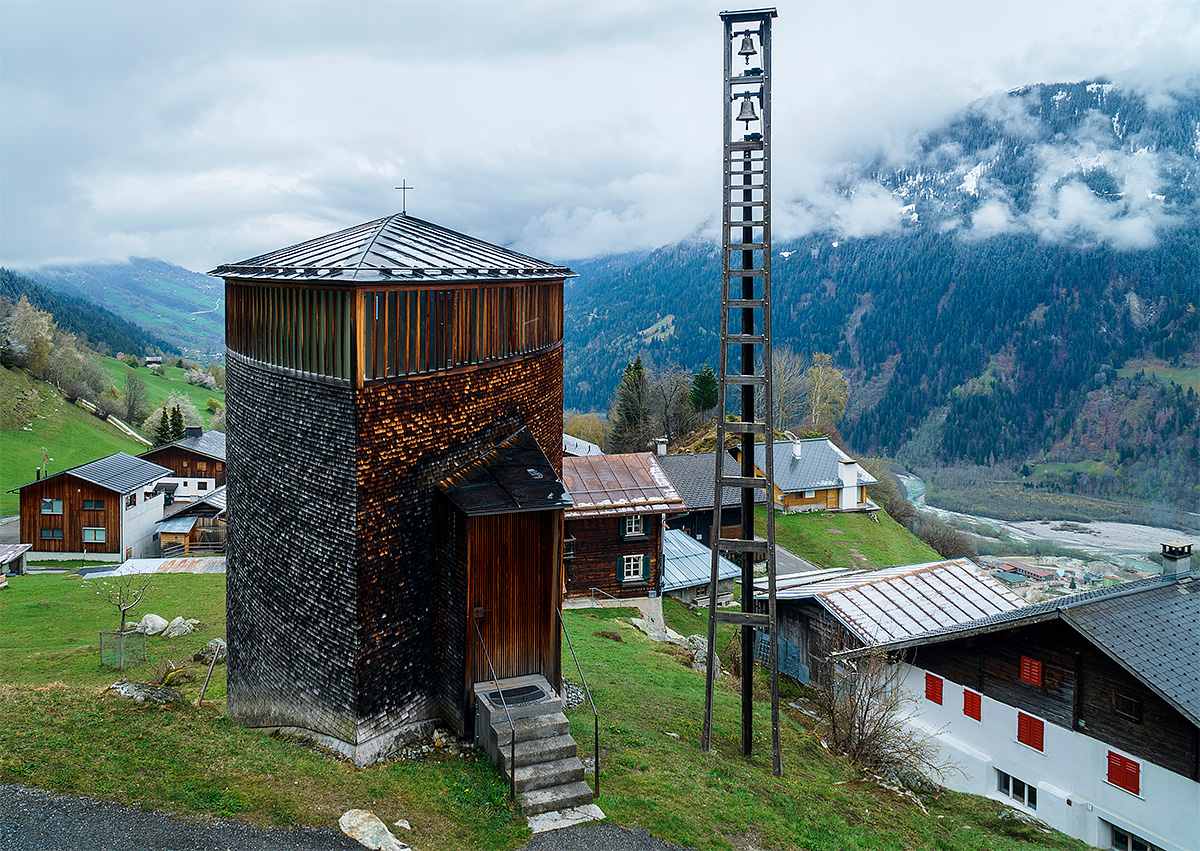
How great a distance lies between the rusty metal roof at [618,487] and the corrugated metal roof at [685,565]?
291 cm

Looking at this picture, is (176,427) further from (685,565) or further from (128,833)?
(128,833)

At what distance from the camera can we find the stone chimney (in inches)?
784

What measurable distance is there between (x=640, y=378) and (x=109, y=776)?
66.3 m

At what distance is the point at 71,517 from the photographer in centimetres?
4862

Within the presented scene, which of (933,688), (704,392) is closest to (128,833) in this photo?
(933,688)

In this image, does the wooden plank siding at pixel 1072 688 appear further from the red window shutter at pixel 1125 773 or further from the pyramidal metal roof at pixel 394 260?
the pyramidal metal roof at pixel 394 260

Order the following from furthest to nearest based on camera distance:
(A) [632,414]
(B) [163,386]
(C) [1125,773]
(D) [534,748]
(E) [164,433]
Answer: (B) [163,386] → (A) [632,414] → (E) [164,433] → (C) [1125,773] → (D) [534,748]

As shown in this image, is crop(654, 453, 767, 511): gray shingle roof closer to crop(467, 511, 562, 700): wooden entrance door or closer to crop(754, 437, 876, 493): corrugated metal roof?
crop(754, 437, 876, 493): corrugated metal roof

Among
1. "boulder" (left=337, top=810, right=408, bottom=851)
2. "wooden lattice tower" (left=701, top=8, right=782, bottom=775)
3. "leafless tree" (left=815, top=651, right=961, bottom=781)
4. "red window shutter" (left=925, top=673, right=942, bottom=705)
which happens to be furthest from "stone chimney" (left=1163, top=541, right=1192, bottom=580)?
"boulder" (left=337, top=810, right=408, bottom=851)

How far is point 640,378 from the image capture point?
76188mm

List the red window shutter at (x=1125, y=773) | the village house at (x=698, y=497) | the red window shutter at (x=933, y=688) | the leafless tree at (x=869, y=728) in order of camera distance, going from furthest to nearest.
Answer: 1. the village house at (x=698, y=497)
2. the red window shutter at (x=933, y=688)
3. the leafless tree at (x=869, y=728)
4. the red window shutter at (x=1125, y=773)

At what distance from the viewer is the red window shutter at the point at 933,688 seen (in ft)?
68.8

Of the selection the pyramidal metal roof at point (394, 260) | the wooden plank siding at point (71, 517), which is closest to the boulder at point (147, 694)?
the pyramidal metal roof at point (394, 260)

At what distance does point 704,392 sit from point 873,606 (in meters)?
49.9
